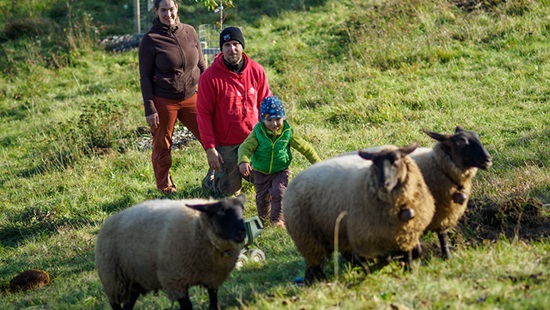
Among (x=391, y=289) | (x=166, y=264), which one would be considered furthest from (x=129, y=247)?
(x=391, y=289)

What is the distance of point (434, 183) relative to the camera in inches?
257

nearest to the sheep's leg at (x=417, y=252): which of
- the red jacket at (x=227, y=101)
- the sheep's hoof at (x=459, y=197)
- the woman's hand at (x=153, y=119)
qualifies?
the sheep's hoof at (x=459, y=197)

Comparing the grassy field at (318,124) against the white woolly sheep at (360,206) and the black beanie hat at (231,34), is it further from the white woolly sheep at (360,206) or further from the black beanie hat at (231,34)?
the black beanie hat at (231,34)

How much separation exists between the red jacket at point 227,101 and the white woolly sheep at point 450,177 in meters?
2.87

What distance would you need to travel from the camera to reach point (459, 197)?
6.40 metres

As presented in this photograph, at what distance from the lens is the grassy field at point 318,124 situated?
593 cm

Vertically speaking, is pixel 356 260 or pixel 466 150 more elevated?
pixel 466 150

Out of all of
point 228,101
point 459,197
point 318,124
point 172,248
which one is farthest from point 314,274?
point 318,124

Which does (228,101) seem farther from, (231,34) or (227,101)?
(231,34)

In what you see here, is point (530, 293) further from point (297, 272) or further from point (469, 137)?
point (297, 272)

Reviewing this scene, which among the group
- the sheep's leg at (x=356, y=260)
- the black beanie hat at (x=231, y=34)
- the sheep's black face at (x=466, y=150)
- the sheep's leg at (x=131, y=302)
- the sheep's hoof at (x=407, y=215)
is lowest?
the sheep's leg at (x=131, y=302)

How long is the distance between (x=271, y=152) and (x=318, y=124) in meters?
3.91

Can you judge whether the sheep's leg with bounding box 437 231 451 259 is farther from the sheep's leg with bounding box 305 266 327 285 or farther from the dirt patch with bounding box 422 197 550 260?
the sheep's leg with bounding box 305 266 327 285

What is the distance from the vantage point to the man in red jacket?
8.48m
